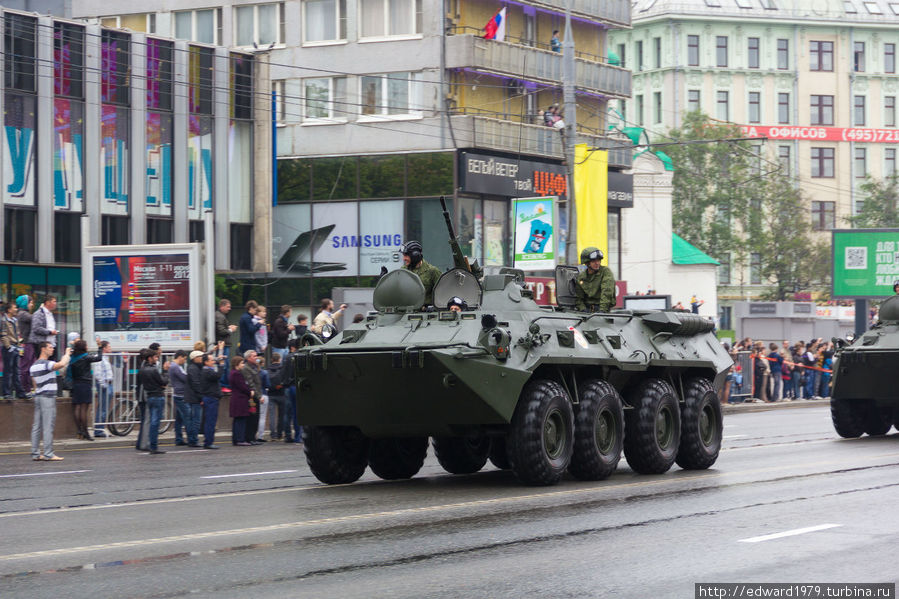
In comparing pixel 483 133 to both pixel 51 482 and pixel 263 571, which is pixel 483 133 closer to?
pixel 51 482

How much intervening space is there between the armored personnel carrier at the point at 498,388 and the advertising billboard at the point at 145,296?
445 inches

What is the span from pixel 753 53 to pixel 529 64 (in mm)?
42712

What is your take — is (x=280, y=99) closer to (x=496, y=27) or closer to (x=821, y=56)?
(x=496, y=27)

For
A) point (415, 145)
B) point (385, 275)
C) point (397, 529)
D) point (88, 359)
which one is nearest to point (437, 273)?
point (385, 275)

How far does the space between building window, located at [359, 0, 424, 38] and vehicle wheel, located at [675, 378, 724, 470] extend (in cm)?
3013

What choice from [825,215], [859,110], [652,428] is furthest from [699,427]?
[859,110]

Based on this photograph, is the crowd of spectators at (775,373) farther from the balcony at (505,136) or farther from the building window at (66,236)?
the building window at (66,236)

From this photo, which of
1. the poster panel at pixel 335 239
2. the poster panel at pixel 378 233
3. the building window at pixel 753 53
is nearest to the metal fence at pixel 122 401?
Answer: the poster panel at pixel 378 233

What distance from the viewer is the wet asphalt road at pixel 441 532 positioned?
9.23 m

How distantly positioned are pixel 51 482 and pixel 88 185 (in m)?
20.1

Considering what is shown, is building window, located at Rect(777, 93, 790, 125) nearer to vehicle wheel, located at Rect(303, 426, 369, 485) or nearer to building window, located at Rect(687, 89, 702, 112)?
building window, located at Rect(687, 89, 702, 112)

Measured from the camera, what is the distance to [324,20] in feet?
157

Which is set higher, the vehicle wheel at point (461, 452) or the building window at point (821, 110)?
the building window at point (821, 110)

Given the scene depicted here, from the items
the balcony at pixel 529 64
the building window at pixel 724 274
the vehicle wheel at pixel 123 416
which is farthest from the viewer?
the building window at pixel 724 274
